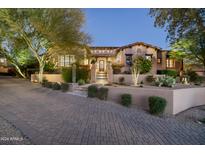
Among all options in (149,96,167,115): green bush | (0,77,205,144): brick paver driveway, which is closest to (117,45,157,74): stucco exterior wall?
(149,96,167,115): green bush

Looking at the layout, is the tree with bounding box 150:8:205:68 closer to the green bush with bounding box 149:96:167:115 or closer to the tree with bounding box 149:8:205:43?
the tree with bounding box 149:8:205:43

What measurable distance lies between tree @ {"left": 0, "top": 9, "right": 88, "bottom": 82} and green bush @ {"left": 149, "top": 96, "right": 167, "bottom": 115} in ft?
19.8

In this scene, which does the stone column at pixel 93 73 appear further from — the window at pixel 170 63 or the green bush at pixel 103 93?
the window at pixel 170 63

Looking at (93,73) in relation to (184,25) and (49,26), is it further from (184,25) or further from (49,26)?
(184,25)

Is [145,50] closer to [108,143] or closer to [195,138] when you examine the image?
[195,138]

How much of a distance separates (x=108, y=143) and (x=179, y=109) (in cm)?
431

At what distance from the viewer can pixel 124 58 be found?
13.4m

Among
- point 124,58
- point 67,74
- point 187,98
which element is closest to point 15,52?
point 67,74

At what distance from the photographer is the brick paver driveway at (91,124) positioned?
13.8 feet

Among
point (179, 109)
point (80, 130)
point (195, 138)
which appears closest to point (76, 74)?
point (179, 109)

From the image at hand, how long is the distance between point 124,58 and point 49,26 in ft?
17.8

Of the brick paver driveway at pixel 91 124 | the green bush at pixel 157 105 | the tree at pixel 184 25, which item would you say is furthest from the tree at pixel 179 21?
the brick paver driveway at pixel 91 124

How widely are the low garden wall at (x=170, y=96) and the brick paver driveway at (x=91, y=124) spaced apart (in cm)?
79

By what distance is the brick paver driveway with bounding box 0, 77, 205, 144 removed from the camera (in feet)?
13.8
